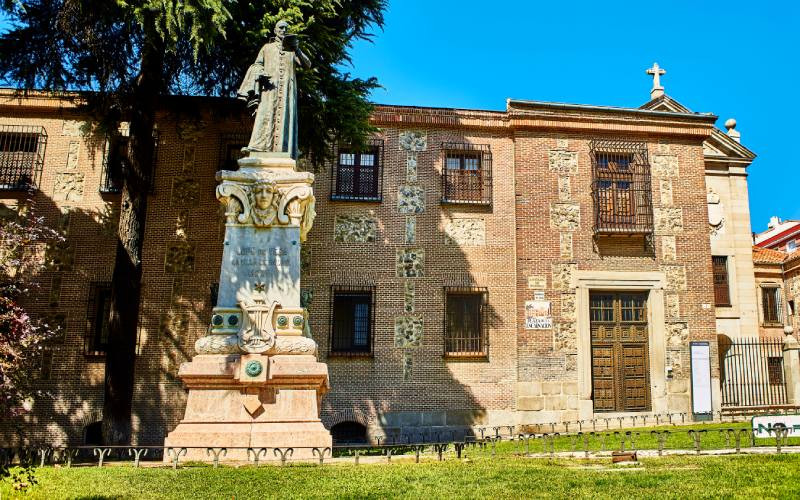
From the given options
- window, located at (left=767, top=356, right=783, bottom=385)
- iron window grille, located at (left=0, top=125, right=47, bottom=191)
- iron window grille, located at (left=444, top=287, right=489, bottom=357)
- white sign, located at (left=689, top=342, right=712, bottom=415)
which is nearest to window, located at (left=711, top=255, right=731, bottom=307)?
window, located at (left=767, top=356, right=783, bottom=385)

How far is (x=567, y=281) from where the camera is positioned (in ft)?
65.2

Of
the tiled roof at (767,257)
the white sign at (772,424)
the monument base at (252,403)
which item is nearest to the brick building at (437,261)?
the monument base at (252,403)

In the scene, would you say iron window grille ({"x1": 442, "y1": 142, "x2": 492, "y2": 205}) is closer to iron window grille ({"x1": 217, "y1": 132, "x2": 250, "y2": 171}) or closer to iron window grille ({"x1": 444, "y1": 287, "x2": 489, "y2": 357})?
iron window grille ({"x1": 444, "y1": 287, "x2": 489, "y2": 357})

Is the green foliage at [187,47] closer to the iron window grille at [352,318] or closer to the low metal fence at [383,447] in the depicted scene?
the iron window grille at [352,318]

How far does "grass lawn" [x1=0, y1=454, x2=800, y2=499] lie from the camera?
7.28m

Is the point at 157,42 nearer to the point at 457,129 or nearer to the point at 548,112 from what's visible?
the point at 457,129

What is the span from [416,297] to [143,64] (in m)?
8.99

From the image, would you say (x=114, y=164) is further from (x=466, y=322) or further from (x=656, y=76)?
(x=656, y=76)

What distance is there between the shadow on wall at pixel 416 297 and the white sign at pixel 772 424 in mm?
8969

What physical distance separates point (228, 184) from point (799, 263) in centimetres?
2966

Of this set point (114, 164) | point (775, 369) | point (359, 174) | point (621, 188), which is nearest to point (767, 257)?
point (775, 369)

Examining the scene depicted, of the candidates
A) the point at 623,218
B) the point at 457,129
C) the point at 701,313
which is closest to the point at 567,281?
the point at 623,218

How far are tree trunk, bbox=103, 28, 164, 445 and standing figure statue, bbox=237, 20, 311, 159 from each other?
3.90 metres

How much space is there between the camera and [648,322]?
20.1 metres
